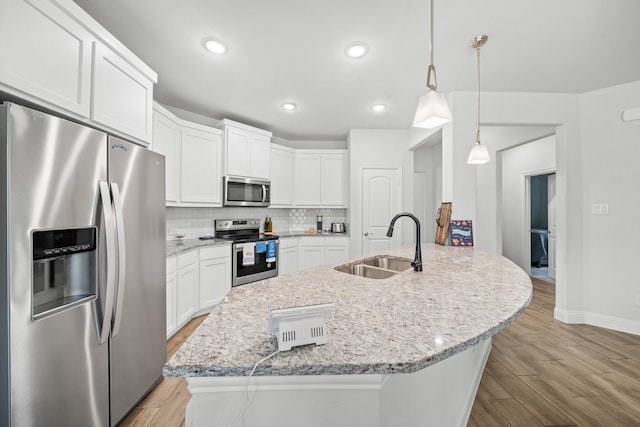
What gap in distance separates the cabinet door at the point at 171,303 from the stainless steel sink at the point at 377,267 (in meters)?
1.66

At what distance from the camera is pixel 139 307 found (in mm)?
1610

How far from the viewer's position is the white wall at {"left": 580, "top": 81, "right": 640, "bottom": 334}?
2.68 m

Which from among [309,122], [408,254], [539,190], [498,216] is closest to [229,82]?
[309,122]

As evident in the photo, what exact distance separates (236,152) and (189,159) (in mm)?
644

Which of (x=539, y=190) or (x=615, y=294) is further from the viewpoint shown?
(x=539, y=190)

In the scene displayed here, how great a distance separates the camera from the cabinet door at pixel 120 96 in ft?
4.78

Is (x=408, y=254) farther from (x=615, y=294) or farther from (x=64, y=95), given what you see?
(x=615, y=294)

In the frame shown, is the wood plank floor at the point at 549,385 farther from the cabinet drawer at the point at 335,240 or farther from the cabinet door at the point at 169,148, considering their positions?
the cabinet drawer at the point at 335,240

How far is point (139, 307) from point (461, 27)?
287 cm

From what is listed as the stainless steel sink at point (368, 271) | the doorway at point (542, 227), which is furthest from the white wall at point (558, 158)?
the doorway at point (542, 227)

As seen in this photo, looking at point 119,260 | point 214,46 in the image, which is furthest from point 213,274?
point 214,46

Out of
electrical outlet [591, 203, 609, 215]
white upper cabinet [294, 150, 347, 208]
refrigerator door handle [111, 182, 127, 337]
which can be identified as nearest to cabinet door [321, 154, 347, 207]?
white upper cabinet [294, 150, 347, 208]

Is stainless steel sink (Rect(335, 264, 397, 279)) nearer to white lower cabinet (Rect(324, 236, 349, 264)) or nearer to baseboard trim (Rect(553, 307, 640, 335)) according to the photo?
white lower cabinet (Rect(324, 236, 349, 264))

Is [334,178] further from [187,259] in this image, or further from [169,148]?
[187,259]
